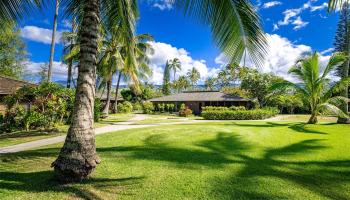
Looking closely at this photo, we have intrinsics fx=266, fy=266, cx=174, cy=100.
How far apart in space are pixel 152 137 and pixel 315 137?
732cm

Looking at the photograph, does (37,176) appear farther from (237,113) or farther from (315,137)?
(237,113)

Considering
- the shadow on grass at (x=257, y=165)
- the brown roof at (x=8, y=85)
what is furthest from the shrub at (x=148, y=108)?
the shadow on grass at (x=257, y=165)

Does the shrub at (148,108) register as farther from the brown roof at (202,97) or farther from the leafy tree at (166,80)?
the leafy tree at (166,80)

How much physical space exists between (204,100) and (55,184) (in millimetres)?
35924

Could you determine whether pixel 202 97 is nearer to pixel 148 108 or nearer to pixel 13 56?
pixel 148 108

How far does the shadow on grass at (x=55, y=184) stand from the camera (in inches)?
204

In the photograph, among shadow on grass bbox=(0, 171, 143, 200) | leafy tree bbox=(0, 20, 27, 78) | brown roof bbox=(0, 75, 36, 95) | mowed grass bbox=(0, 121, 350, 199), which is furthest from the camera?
leafy tree bbox=(0, 20, 27, 78)

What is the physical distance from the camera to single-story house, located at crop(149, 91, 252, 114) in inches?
1550

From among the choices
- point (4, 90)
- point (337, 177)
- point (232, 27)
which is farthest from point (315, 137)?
point (4, 90)

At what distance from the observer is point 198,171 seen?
6.75 m

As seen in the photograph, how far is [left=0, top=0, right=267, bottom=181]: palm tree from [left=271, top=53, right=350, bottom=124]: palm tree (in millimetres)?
12752

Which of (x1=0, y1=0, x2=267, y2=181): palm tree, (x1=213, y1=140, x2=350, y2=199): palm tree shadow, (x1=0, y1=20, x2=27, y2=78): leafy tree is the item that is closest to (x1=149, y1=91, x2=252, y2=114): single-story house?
(x1=0, y1=20, x2=27, y2=78): leafy tree

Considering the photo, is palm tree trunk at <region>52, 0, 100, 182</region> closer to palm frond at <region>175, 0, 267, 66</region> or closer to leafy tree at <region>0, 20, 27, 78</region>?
palm frond at <region>175, 0, 267, 66</region>

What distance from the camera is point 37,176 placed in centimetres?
618
